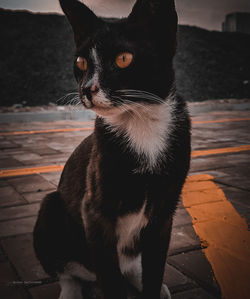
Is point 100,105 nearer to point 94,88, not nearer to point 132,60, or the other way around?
point 94,88

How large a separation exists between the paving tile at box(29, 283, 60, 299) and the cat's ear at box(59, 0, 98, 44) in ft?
4.75

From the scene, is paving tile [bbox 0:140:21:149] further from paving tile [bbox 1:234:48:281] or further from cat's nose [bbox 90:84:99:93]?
cat's nose [bbox 90:84:99:93]

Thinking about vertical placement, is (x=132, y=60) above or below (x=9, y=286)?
above

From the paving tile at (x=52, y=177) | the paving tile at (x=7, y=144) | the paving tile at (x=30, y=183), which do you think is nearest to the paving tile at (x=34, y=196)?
the paving tile at (x=30, y=183)

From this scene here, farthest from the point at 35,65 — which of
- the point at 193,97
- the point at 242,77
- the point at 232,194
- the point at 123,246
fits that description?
the point at 123,246

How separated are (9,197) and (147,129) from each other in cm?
197

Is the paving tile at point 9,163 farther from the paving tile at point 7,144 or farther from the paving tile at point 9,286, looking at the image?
the paving tile at point 9,286

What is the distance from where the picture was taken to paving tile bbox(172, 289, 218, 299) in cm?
176

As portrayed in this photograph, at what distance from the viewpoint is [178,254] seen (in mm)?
2170

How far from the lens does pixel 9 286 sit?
1.86 meters

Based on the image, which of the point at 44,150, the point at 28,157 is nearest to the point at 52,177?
the point at 28,157

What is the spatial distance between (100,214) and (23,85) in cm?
1250

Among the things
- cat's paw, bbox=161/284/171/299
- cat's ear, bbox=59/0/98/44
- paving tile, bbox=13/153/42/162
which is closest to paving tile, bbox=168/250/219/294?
cat's paw, bbox=161/284/171/299

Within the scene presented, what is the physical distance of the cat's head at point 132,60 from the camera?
62.2 inches
